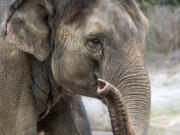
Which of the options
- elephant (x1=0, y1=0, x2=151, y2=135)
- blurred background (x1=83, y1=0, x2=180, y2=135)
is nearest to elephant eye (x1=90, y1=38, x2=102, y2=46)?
elephant (x1=0, y1=0, x2=151, y2=135)

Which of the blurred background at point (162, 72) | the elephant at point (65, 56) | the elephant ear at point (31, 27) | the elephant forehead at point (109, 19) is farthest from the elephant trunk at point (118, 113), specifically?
the blurred background at point (162, 72)

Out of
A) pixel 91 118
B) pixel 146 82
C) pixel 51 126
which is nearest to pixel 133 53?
pixel 146 82

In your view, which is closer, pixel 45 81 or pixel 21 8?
pixel 21 8

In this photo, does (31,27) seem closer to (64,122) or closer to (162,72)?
(64,122)

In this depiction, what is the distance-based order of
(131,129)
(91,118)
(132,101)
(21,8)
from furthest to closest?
(91,118)
(21,8)
(132,101)
(131,129)

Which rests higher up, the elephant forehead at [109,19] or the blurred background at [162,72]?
the elephant forehead at [109,19]

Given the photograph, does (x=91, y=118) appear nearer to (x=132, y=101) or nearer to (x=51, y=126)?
(x=51, y=126)

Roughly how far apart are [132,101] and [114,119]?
31 centimetres

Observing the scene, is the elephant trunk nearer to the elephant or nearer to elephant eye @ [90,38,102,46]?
the elephant

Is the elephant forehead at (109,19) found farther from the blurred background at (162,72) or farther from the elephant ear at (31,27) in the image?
the blurred background at (162,72)

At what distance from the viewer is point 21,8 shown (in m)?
4.82

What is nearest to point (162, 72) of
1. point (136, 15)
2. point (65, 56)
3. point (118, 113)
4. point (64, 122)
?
point (64, 122)

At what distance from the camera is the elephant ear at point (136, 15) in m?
4.61

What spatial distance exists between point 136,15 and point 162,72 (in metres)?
7.32
